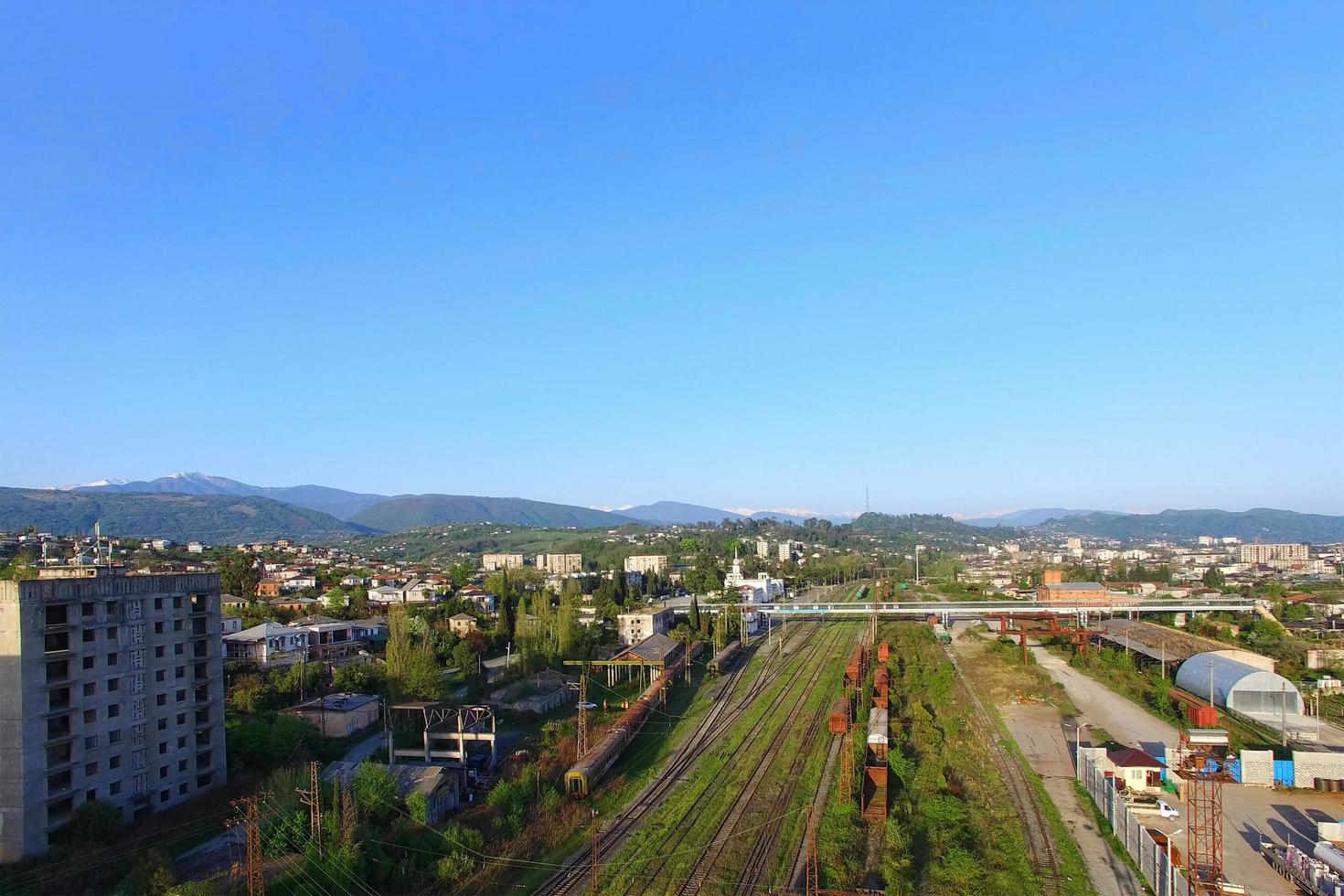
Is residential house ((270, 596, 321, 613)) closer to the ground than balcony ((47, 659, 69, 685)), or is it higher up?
closer to the ground

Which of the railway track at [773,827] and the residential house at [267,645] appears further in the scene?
the residential house at [267,645]

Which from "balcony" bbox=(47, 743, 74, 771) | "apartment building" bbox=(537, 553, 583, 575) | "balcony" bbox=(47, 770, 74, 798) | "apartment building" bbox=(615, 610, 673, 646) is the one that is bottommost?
"apartment building" bbox=(537, 553, 583, 575)

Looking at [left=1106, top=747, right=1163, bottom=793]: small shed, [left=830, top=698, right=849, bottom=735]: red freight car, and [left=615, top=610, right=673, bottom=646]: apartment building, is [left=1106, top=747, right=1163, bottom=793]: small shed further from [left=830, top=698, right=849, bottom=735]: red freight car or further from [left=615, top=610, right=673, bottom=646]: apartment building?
[left=615, top=610, right=673, bottom=646]: apartment building

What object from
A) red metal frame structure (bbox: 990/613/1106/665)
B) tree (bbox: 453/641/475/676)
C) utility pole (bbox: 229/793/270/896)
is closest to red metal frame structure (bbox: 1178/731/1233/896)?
utility pole (bbox: 229/793/270/896)

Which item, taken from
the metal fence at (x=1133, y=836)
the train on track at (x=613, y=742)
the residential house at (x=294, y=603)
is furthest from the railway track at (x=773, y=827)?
the residential house at (x=294, y=603)

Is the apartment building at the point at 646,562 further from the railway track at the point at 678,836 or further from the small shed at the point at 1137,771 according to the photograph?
the small shed at the point at 1137,771

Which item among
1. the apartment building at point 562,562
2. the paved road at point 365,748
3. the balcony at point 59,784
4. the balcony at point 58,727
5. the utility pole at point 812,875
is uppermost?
the balcony at point 58,727
